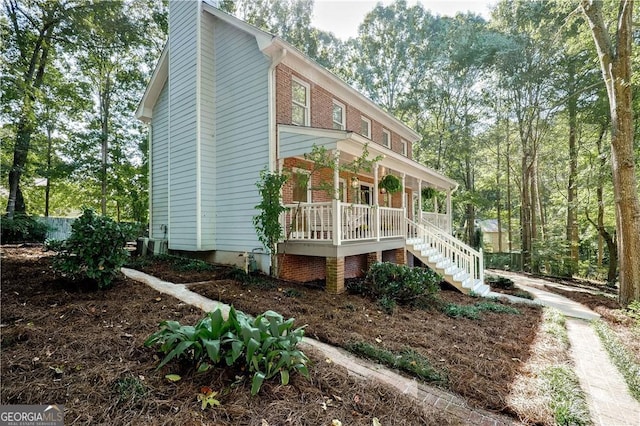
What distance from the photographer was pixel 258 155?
8453 millimetres

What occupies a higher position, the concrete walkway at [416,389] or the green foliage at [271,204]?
the green foliage at [271,204]

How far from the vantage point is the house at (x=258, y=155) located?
308 inches

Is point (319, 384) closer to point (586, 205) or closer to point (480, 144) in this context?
point (586, 205)

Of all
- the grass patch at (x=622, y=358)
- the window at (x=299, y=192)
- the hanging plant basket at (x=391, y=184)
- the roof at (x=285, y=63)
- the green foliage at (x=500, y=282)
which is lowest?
the green foliage at (x=500, y=282)

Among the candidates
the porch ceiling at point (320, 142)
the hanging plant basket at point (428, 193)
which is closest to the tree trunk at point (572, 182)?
the hanging plant basket at point (428, 193)

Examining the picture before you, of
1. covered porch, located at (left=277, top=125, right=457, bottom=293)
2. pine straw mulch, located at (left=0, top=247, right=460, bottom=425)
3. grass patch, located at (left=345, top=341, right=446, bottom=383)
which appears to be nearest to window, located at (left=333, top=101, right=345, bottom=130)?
covered porch, located at (left=277, top=125, right=457, bottom=293)

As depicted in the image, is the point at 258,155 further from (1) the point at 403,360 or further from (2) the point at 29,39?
(2) the point at 29,39

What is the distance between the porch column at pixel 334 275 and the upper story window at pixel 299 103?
4437mm

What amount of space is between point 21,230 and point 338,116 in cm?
1296

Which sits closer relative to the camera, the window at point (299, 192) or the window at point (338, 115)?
the window at point (299, 192)

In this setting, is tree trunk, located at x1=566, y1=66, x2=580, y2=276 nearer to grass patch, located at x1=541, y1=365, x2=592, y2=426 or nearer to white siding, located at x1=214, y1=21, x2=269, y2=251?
grass patch, located at x1=541, y1=365, x2=592, y2=426

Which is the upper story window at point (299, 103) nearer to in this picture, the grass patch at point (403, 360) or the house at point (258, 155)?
the house at point (258, 155)

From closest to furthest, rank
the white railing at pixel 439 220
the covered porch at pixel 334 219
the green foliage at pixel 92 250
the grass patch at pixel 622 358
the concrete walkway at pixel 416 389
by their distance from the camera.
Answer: the concrete walkway at pixel 416 389, the grass patch at pixel 622 358, the green foliage at pixel 92 250, the covered porch at pixel 334 219, the white railing at pixel 439 220

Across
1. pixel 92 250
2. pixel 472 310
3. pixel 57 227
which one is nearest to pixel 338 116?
pixel 472 310
